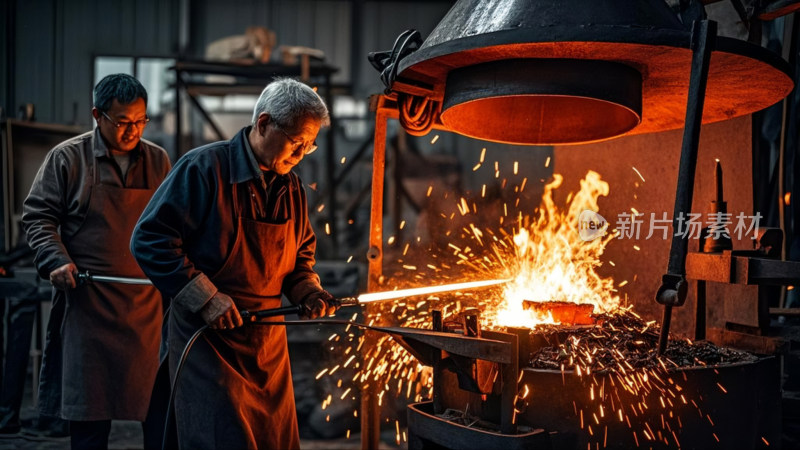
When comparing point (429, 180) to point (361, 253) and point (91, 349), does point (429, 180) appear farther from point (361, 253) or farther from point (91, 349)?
point (91, 349)

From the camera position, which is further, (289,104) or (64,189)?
(64,189)

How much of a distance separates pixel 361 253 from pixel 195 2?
5.52m

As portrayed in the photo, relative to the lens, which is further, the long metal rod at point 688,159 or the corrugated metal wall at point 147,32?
the corrugated metal wall at point 147,32

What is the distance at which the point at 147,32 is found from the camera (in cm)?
1109

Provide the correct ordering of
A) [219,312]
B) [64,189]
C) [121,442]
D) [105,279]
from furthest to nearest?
1. [121,442]
2. [64,189]
3. [105,279]
4. [219,312]

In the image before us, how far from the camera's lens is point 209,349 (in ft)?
Result: 8.21

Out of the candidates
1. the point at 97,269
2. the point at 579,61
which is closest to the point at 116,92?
the point at 97,269

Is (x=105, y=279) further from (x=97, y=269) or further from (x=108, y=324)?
(x=108, y=324)

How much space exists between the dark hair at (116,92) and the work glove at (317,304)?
1338 millimetres

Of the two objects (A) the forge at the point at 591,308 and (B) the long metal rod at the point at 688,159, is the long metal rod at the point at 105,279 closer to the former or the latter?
(A) the forge at the point at 591,308

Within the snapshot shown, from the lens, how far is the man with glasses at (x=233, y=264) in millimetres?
2457

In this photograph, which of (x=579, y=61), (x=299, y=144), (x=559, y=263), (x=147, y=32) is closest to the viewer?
(x=299, y=144)

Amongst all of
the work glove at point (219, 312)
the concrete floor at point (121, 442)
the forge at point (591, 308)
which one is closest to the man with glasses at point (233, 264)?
the work glove at point (219, 312)

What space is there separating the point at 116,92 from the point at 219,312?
4.62 feet
